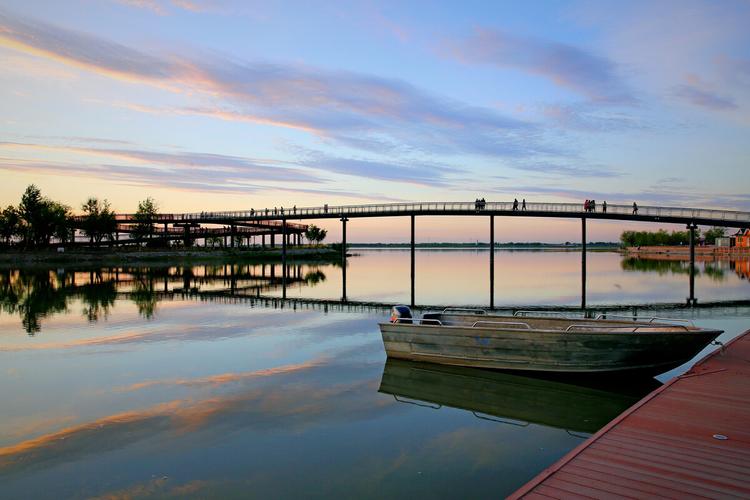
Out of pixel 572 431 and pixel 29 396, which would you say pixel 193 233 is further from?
pixel 572 431

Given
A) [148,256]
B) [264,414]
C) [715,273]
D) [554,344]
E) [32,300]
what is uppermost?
[148,256]

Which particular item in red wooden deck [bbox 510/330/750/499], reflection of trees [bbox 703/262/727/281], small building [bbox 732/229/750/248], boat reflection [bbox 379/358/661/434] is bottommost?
boat reflection [bbox 379/358/661/434]

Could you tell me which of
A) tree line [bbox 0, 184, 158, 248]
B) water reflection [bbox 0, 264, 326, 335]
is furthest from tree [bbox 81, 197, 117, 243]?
water reflection [bbox 0, 264, 326, 335]

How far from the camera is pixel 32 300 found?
32.7 meters

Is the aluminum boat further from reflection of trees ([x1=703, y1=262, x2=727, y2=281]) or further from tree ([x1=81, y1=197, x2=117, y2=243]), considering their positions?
tree ([x1=81, y1=197, x2=117, y2=243])

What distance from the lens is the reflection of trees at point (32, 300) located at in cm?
2536

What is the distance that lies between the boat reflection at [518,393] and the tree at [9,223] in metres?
102

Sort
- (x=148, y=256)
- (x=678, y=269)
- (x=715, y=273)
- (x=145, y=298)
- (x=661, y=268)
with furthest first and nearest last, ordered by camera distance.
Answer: (x=148, y=256) < (x=661, y=268) < (x=678, y=269) < (x=715, y=273) < (x=145, y=298)

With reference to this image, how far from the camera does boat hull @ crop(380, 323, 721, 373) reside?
1367 cm

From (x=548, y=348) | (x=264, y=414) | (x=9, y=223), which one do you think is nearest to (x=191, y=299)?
(x=264, y=414)

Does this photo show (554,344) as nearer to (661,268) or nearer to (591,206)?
(591,206)

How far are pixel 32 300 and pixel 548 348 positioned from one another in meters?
32.6

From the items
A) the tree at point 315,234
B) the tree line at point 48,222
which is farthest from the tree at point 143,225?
the tree at point 315,234

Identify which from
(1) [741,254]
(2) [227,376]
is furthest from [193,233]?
(1) [741,254]
